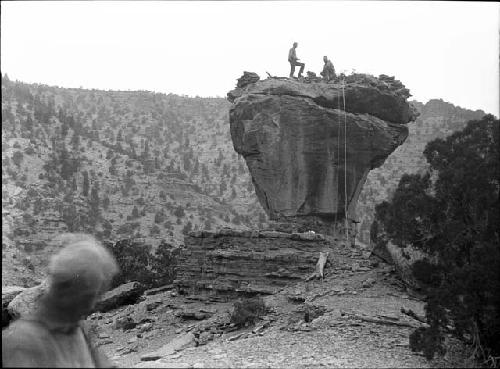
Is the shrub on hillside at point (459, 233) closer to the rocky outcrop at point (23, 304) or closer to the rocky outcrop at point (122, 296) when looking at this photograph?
the rocky outcrop at point (23, 304)

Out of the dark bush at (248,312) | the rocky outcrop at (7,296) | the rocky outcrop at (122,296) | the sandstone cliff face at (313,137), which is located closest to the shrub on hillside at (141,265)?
the rocky outcrop at (122,296)

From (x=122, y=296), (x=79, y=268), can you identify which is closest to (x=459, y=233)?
(x=79, y=268)

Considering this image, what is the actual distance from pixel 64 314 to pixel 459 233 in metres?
8.18

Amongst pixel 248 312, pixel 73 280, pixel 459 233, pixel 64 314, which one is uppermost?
pixel 73 280

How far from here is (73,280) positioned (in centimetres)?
227

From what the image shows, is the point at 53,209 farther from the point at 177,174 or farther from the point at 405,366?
the point at 405,366

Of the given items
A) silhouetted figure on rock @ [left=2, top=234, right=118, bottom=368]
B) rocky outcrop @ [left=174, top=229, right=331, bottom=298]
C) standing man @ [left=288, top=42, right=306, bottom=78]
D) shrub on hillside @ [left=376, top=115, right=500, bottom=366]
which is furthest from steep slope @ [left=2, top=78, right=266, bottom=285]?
silhouetted figure on rock @ [left=2, top=234, right=118, bottom=368]

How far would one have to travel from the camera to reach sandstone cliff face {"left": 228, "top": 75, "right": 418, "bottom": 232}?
1889cm

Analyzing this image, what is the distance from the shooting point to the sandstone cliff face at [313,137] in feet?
62.0

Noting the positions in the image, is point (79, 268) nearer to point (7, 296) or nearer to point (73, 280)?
point (73, 280)

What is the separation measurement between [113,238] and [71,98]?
25939 mm

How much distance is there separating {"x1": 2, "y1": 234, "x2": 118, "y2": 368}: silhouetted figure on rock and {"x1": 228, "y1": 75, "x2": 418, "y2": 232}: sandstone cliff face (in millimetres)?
16720

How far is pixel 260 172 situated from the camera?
19.8 m

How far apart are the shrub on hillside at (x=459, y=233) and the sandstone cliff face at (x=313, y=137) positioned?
8.26 metres
